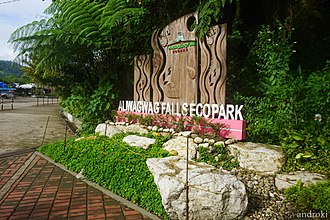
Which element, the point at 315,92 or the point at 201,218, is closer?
the point at 201,218

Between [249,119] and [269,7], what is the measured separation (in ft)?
10.7

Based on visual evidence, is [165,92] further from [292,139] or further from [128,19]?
[292,139]

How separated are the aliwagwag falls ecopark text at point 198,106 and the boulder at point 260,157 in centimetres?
1

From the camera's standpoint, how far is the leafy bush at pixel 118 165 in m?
3.53

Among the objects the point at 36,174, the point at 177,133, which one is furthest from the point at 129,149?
the point at 36,174

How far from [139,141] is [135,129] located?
100 centimetres

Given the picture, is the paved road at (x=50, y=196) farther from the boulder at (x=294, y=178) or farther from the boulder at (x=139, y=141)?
the boulder at (x=294, y=178)

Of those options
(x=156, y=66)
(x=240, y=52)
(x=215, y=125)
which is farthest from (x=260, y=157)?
(x=240, y=52)

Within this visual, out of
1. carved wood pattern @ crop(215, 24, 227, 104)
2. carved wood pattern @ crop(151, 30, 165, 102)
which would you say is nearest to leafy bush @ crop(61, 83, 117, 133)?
carved wood pattern @ crop(151, 30, 165, 102)

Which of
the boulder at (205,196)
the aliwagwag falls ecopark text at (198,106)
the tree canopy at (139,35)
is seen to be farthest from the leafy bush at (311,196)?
the tree canopy at (139,35)

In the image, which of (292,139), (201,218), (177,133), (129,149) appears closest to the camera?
(201,218)

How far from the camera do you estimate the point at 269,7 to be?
6543 millimetres

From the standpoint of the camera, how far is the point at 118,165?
4133mm

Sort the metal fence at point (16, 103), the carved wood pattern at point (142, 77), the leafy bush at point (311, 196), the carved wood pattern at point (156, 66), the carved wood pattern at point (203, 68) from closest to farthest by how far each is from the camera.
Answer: the leafy bush at point (311, 196) → the carved wood pattern at point (203, 68) → the carved wood pattern at point (156, 66) → the carved wood pattern at point (142, 77) → the metal fence at point (16, 103)
